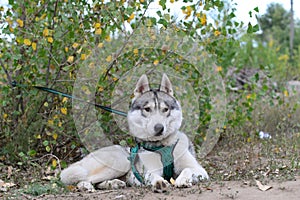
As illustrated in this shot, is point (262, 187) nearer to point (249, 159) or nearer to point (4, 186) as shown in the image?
point (249, 159)

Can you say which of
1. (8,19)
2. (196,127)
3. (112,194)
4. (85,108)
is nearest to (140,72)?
(85,108)

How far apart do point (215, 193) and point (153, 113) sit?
102 cm

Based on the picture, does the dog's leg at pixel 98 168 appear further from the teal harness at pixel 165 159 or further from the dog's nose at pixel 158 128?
the dog's nose at pixel 158 128

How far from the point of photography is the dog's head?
448cm

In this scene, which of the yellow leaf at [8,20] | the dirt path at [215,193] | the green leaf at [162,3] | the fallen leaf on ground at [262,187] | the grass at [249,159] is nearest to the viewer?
the dirt path at [215,193]

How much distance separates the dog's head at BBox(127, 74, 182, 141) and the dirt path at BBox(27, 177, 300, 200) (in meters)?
0.60

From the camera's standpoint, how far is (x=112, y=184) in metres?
4.58

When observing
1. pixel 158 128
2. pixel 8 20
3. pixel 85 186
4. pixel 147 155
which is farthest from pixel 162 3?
pixel 85 186

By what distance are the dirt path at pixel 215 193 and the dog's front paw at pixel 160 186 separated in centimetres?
5

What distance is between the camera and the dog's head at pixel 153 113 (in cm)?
448

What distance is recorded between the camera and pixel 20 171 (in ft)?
17.9

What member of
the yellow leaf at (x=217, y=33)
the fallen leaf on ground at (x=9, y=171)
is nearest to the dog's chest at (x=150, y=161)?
the fallen leaf on ground at (x=9, y=171)

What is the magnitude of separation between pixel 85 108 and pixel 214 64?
1.94 meters

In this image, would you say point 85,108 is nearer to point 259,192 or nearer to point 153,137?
point 153,137
